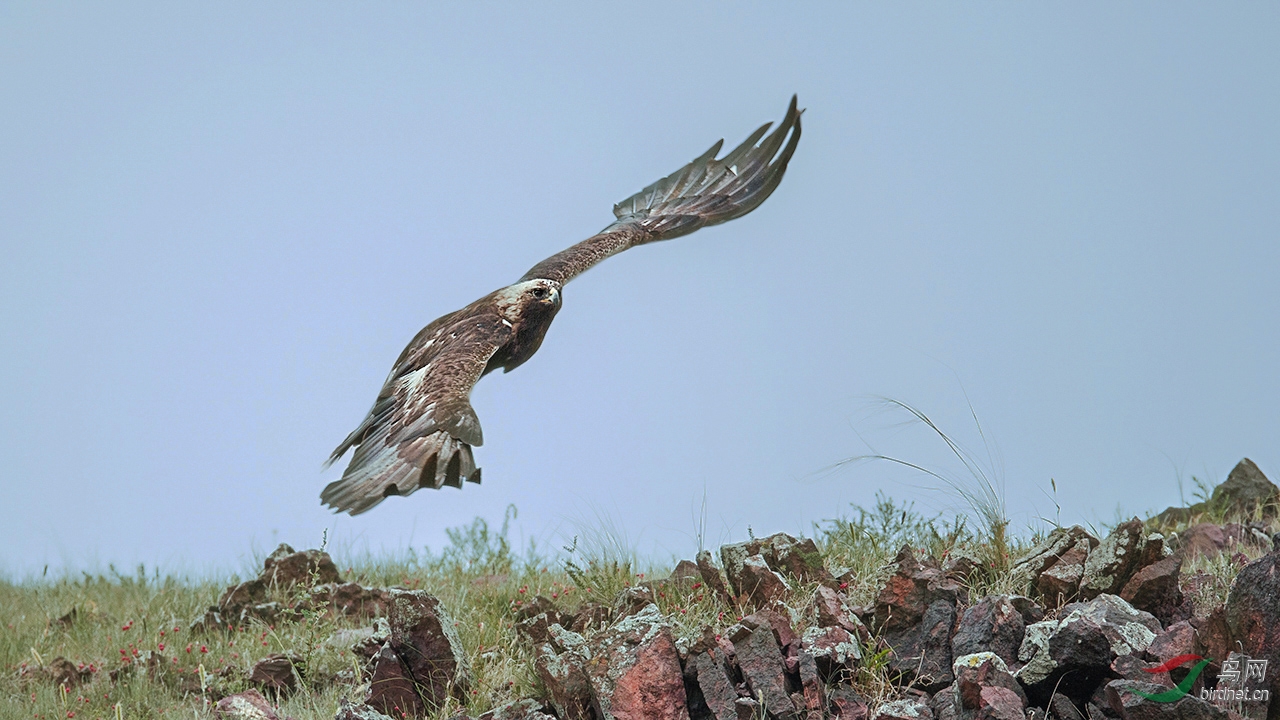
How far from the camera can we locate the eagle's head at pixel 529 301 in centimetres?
746

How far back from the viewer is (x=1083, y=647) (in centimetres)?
479

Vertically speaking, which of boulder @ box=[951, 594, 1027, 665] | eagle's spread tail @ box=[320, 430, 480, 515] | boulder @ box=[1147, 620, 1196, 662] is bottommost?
boulder @ box=[1147, 620, 1196, 662]

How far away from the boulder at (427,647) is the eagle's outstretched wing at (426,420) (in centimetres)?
66

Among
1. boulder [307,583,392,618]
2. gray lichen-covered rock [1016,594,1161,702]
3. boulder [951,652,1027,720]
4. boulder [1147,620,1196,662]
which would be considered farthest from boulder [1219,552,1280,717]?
boulder [307,583,392,618]

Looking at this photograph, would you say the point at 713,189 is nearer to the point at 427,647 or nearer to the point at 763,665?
the point at 427,647

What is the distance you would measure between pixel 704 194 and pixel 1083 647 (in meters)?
5.93

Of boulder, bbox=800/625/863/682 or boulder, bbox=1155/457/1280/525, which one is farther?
boulder, bbox=1155/457/1280/525

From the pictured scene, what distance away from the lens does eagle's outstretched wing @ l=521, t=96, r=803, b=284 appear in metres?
9.23

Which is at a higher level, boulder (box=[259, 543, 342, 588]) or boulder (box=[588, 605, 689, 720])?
Result: boulder (box=[259, 543, 342, 588])

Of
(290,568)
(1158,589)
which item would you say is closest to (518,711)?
(1158,589)

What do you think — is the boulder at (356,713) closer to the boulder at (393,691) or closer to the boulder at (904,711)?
the boulder at (393,691)

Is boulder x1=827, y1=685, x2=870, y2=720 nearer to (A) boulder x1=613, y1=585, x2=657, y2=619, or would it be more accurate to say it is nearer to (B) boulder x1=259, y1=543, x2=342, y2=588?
(A) boulder x1=613, y1=585, x2=657, y2=619

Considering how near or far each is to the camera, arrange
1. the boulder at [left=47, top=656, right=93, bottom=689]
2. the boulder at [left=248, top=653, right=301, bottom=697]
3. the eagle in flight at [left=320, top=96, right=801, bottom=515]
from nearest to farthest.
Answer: the eagle in flight at [left=320, top=96, right=801, bottom=515]
the boulder at [left=248, top=653, right=301, bottom=697]
the boulder at [left=47, top=656, right=93, bottom=689]

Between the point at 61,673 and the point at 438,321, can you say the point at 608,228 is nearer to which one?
the point at 438,321
